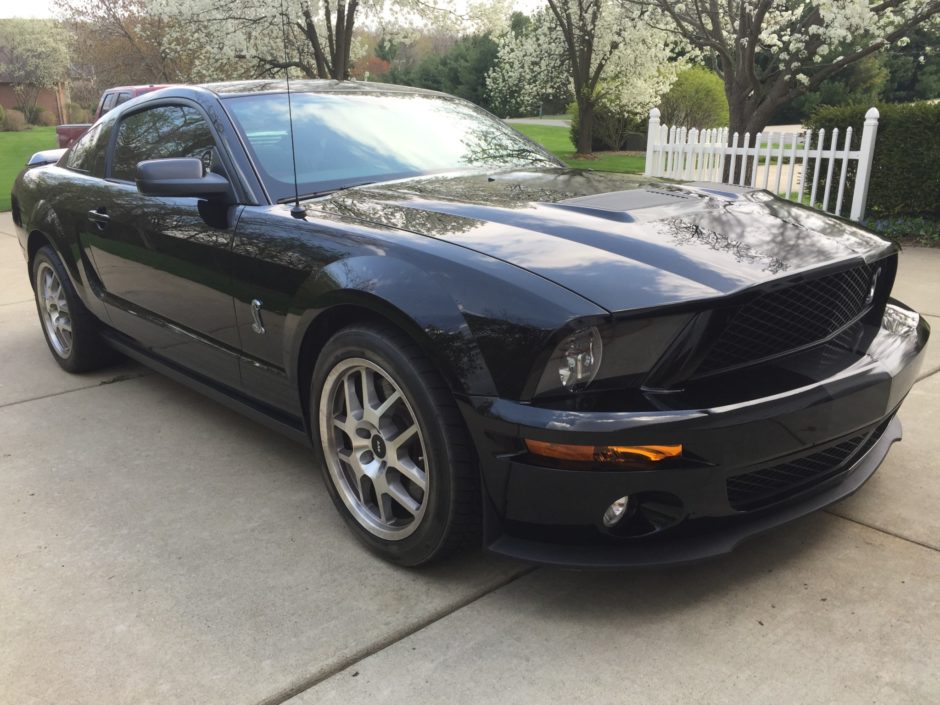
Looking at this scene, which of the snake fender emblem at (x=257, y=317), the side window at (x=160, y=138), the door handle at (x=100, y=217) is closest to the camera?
the snake fender emblem at (x=257, y=317)

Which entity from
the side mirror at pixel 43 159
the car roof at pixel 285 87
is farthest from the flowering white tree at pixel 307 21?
the car roof at pixel 285 87

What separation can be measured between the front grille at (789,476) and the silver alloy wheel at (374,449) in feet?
2.86

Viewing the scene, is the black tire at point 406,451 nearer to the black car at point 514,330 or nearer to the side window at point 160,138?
the black car at point 514,330

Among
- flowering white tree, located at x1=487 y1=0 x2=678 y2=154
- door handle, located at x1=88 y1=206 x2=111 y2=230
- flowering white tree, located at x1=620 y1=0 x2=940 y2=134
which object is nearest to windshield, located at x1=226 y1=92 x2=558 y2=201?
door handle, located at x1=88 y1=206 x2=111 y2=230

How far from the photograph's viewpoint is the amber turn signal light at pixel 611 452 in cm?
199

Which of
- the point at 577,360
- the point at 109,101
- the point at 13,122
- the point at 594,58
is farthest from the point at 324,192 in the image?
the point at 13,122

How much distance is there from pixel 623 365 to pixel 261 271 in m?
1.41

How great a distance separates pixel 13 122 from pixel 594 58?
33189mm

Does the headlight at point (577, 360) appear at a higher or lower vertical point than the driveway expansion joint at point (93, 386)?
higher

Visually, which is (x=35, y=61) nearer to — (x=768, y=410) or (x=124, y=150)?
(x=124, y=150)

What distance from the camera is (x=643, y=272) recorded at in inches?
84.4

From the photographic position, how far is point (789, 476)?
228 centimetres

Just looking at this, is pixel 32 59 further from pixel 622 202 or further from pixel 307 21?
pixel 622 202

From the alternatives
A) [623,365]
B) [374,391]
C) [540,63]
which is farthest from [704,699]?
[540,63]
